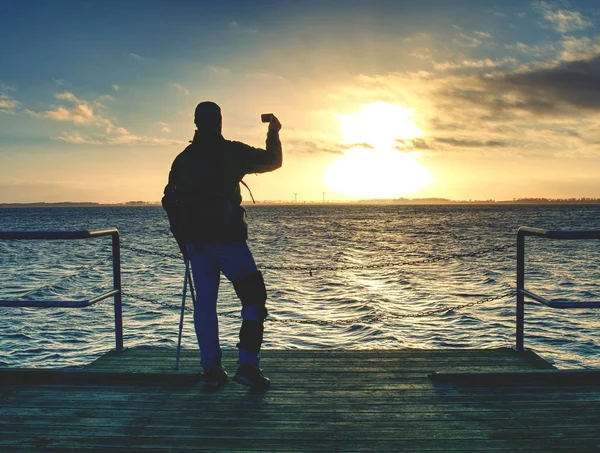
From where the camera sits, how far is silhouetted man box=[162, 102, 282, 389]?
4.57 metres

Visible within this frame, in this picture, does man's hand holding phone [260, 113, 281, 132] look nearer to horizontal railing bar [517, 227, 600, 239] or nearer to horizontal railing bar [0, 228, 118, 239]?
horizontal railing bar [0, 228, 118, 239]

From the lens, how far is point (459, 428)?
3846 millimetres

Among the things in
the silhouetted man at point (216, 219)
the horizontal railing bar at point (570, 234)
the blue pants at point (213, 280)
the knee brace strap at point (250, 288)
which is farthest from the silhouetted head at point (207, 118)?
the horizontal railing bar at point (570, 234)

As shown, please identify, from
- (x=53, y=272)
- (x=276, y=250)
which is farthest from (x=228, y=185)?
(x=276, y=250)

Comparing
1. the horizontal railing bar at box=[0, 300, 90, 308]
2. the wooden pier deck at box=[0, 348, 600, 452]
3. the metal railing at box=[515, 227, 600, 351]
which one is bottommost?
the wooden pier deck at box=[0, 348, 600, 452]

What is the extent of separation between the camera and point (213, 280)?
189 inches

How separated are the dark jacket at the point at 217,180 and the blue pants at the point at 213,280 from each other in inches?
4.3

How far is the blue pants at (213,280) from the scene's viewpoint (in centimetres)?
464

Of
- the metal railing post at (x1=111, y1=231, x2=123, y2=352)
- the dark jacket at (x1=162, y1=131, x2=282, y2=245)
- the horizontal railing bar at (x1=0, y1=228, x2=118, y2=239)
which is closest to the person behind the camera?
the dark jacket at (x1=162, y1=131, x2=282, y2=245)

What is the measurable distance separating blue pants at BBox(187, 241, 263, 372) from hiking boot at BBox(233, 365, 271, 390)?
0.05 metres

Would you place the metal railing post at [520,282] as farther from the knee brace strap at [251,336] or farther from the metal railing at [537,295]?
the knee brace strap at [251,336]

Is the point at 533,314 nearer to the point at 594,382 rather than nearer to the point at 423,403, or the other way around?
the point at 594,382

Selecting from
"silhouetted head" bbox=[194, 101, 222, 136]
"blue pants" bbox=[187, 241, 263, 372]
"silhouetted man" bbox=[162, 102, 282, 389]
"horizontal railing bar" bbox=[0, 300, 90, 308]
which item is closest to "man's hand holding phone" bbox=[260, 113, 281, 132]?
"silhouetted man" bbox=[162, 102, 282, 389]

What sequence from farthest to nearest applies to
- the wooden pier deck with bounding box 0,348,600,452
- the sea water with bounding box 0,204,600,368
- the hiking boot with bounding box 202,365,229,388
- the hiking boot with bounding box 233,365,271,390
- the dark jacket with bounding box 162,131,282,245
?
1. the sea water with bounding box 0,204,600,368
2. the hiking boot with bounding box 202,365,229,388
3. the hiking boot with bounding box 233,365,271,390
4. the dark jacket with bounding box 162,131,282,245
5. the wooden pier deck with bounding box 0,348,600,452
